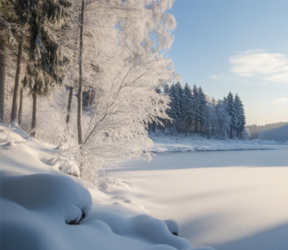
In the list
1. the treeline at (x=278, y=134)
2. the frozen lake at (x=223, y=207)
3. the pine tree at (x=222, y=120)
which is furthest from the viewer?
the treeline at (x=278, y=134)

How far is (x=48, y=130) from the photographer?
29.9 feet

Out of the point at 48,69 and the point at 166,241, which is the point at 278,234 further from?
the point at 48,69

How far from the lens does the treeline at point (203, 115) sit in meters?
43.2

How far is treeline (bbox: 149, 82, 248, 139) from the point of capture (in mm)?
43156

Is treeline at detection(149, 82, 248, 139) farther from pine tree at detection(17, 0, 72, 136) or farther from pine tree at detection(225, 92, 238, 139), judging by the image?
pine tree at detection(17, 0, 72, 136)

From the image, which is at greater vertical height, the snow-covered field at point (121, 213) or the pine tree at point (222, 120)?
the pine tree at point (222, 120)

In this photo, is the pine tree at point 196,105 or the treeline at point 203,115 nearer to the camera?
the treeline at point 203,115

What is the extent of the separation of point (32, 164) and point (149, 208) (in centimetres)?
297

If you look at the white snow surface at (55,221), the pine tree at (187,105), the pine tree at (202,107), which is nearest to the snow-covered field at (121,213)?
the white snow surface at (55,221)

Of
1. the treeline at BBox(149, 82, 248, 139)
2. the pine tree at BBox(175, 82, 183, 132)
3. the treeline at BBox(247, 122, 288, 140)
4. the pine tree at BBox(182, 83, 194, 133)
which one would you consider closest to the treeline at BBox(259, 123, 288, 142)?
the treeline at BBox(247, 122, 288, 140)

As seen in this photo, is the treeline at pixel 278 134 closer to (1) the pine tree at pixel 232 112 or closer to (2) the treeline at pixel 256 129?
(2) the treeline at pixel 256 129

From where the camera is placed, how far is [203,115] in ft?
150

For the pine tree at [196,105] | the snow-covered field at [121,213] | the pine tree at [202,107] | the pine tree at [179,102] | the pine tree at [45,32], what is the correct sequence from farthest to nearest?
the pine tree at [202,107] → the pine tree at [196,105] → the pine tree at [179,102] → the pine tree at [45,32] → the snow-covered field at [121,213]

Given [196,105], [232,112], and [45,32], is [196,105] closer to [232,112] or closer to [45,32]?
[232,112]
